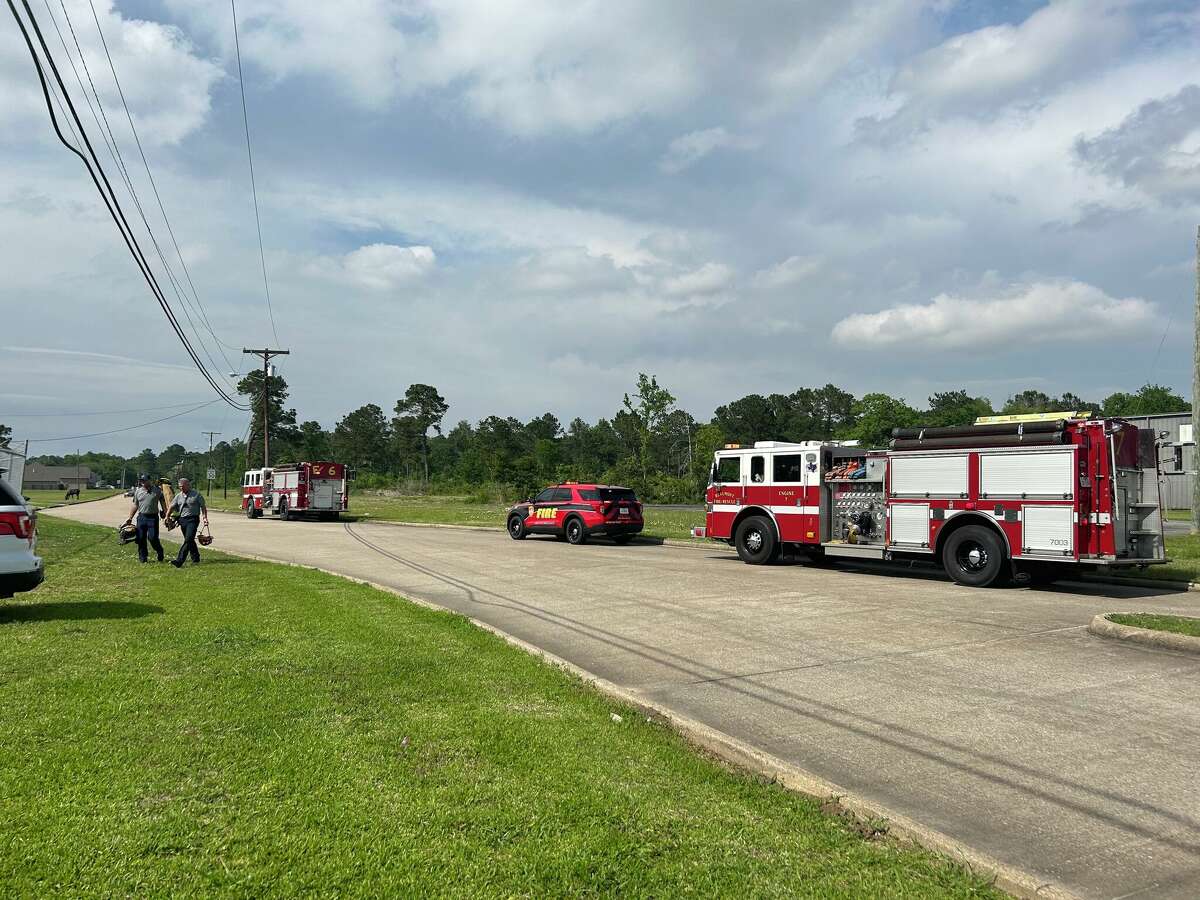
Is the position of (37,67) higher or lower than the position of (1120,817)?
higher

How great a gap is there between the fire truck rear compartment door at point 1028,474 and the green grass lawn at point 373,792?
10109 mm

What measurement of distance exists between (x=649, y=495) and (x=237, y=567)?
44601 mm

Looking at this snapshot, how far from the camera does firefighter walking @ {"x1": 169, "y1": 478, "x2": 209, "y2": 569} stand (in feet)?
50.2

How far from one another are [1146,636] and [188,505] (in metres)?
14.8

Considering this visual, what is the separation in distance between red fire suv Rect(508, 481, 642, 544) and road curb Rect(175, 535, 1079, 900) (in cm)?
1688

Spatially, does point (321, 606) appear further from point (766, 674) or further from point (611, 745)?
point (611, 745)

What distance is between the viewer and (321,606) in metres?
10.3

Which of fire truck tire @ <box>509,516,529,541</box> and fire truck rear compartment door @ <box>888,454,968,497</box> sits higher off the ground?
fire truck rear compartment door @ <box>888,454,968,497</box>

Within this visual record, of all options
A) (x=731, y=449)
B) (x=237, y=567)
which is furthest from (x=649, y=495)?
(x=237, y=567)

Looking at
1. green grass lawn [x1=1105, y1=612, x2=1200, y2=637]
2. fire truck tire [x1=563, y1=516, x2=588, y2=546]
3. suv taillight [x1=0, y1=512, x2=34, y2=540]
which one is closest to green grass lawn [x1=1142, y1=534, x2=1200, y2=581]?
green grass lawn [x1=1105, y1=612, x2=1200, y2=637]

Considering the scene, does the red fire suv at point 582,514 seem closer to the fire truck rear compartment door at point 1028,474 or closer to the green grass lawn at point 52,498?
the fire truck rear compartment door at point 1028,474

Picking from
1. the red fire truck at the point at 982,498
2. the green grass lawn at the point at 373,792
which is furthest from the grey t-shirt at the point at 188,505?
the red fire truck at the point at 982,498

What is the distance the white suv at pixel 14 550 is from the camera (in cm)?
891

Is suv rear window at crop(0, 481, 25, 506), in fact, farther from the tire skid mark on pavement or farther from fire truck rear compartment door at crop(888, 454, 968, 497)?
fire truck rear compartment door at crop(888, 454, 968, 497)
